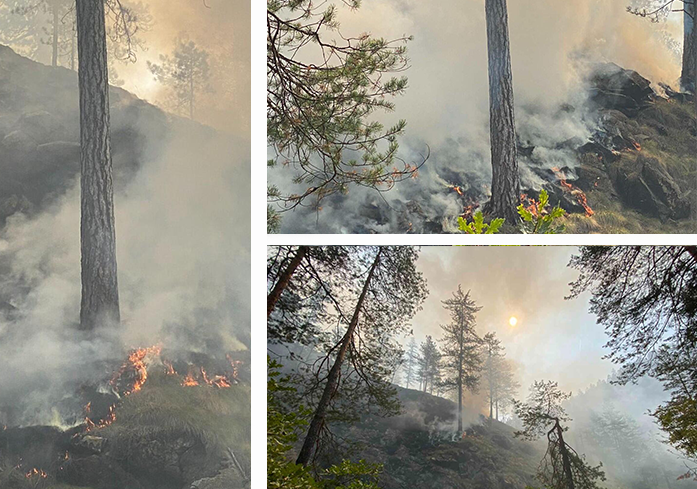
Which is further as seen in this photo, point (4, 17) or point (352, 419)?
point (352, 419)

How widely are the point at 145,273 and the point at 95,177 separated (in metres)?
0.31

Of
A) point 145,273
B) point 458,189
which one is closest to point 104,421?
point 145,273

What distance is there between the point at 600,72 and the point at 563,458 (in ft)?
4.51

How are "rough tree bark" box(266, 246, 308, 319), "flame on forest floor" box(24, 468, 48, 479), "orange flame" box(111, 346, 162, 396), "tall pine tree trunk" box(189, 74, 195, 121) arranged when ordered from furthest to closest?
1. "rough tree bark" box(266, 246, 308, 319)
2. "tall pine tree trunk" box(189, 74, 195, 121)
3. "orange flame" box(111, 346, 162, 396)
4. "flame on forest floor" box(24, 468, 48, 479)

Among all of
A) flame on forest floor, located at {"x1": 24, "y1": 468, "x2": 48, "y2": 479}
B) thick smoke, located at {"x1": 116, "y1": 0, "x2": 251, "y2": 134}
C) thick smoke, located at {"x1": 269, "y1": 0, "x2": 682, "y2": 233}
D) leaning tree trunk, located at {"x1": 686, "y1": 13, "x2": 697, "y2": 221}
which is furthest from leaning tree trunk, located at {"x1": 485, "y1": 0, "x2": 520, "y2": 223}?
flame on forest floor, located at {"x1": 24, "y1": 468, "x2": 48, "y2": 479}

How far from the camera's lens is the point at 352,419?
2.03 m

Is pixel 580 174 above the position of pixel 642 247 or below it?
above

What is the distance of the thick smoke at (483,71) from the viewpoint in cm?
203

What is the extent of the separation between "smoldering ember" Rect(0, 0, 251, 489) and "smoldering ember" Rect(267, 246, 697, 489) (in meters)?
0.34

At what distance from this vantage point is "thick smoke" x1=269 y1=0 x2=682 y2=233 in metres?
2.03

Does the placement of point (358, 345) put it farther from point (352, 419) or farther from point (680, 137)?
point (680, 137)

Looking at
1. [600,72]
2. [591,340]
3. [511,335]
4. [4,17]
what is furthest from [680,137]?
[4,17]

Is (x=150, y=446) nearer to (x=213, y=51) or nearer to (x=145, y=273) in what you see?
(x=145, y=273)

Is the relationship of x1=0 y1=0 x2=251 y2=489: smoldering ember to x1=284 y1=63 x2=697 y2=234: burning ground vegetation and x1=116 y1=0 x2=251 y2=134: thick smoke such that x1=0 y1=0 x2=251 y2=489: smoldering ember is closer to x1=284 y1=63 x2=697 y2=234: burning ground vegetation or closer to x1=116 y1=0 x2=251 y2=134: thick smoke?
x1=116 y1=0 x2=251 y2=134: thick smoke
